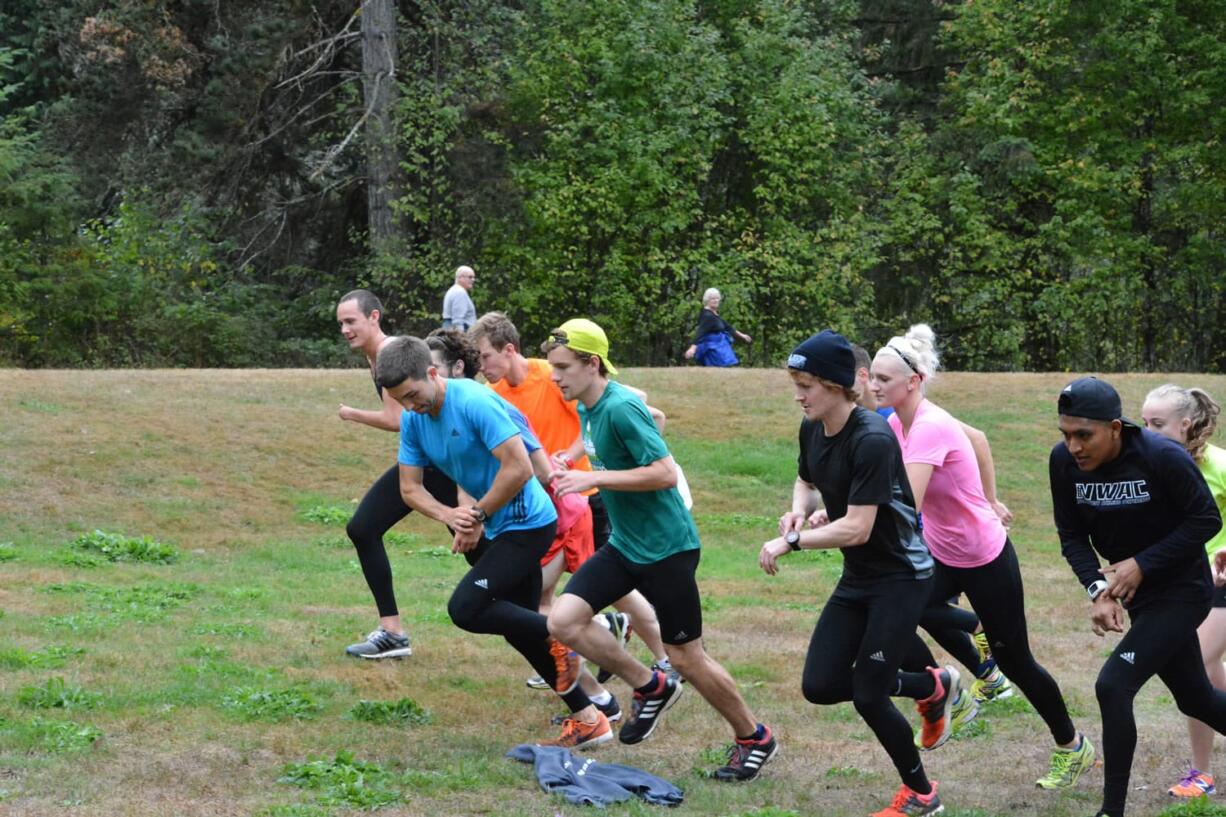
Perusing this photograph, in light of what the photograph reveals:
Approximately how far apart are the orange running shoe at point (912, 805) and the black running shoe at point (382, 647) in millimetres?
3770

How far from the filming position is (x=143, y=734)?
6.96 meters

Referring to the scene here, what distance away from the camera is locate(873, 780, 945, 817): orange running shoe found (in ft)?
19.5

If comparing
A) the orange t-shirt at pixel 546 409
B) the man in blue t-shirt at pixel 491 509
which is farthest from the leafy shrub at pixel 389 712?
the orange t-shirt at pixel 546 409

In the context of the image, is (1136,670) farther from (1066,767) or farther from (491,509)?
(491,509)

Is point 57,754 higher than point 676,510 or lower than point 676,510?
lower

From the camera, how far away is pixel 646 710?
6.78 meters

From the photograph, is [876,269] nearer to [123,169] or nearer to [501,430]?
[123,169]

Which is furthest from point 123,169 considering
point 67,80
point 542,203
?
point 542,203

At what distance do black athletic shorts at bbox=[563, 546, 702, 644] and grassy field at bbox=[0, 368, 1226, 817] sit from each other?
0.73 metres

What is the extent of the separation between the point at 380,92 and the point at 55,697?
25.5 meters

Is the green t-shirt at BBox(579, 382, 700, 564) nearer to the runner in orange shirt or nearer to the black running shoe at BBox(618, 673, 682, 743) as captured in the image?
the black running shoe at BBox(618, 673, 682, 743)

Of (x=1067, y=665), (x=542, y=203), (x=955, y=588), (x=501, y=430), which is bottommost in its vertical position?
(x=1067, y=665)

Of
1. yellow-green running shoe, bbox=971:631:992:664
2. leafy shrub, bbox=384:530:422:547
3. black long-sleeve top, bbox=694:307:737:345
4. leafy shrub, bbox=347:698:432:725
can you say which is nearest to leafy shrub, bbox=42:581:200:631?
leafy shrub, bbox=347:698:432:725

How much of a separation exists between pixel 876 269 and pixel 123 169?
58.8 ft
